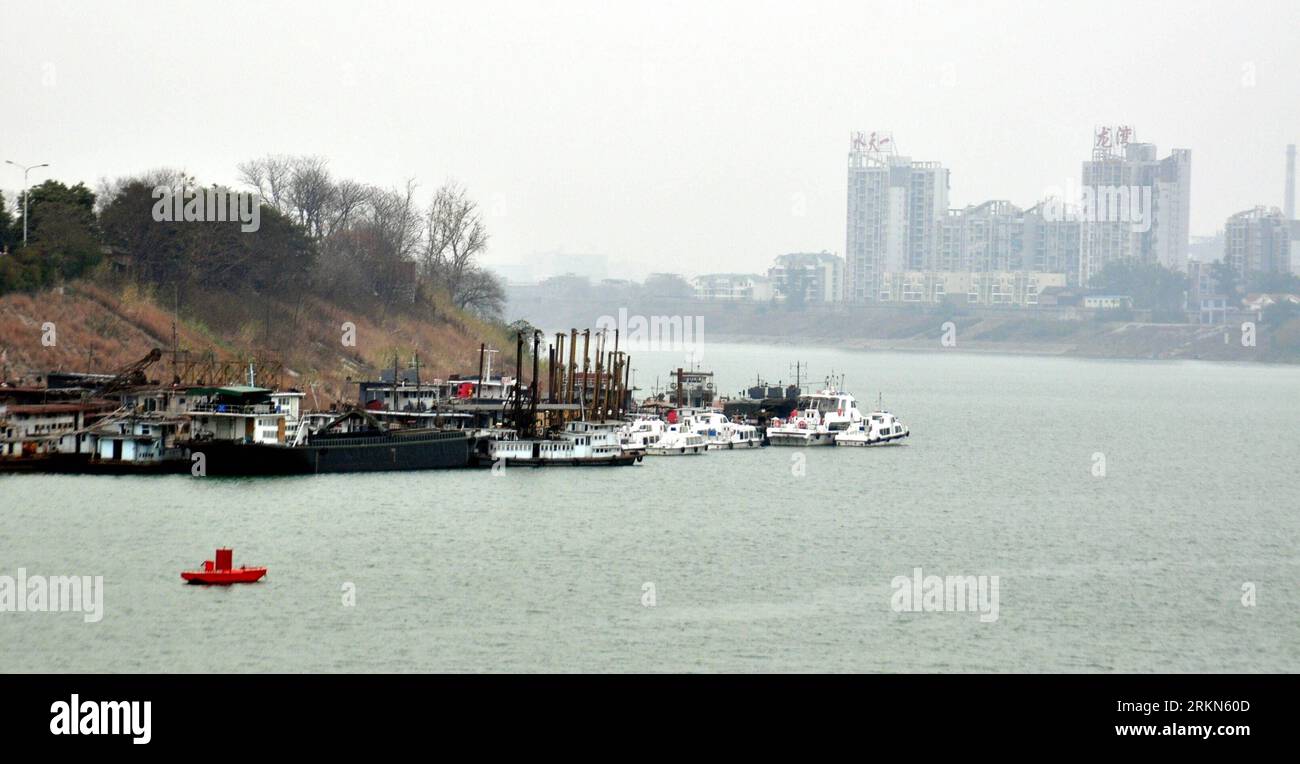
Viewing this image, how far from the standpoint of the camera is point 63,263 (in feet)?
216

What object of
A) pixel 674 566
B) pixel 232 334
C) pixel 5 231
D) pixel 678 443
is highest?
pixel 5 231

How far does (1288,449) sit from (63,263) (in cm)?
5302

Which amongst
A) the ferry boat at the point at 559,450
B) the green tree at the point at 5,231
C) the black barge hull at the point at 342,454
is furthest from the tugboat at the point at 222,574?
the green tree at the point at 5,231

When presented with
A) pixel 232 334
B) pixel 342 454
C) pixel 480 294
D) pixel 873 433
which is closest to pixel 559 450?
pixel 342 454

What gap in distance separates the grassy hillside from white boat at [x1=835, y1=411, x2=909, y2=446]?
803 inches

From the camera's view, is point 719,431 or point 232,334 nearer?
point 719,431

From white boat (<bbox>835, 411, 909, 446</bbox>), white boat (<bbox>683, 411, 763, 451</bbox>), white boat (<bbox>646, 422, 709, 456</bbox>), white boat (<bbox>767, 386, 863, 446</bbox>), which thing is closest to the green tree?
white boat (<bbox>646, 422, 709, 456</bbox>)

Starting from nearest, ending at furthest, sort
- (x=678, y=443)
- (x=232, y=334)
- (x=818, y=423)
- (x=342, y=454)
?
(x=342, y=454), (x=678, y=443), (x=818, y=423), (x=232, y=334)

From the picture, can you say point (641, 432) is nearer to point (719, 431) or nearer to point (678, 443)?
point (678, 443)

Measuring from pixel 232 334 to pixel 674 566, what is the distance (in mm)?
41976

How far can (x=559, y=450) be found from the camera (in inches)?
2215

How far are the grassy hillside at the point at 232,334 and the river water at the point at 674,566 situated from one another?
1630cm
